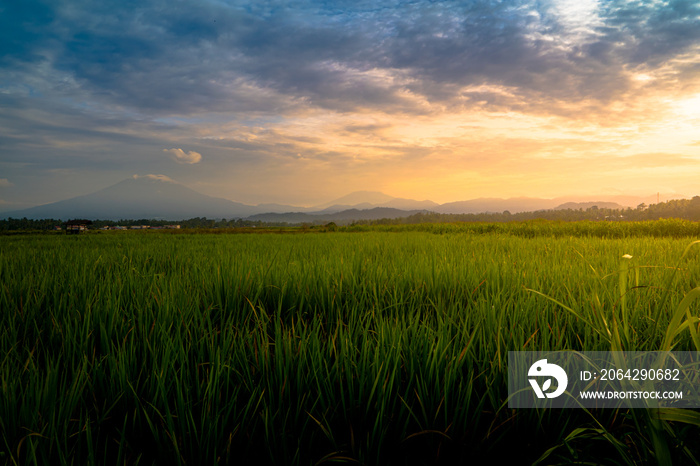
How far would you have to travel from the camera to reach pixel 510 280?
2900 mm

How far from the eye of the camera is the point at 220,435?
39.9 inches

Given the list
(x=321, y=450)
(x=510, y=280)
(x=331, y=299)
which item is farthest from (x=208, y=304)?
(x=510, y=280)

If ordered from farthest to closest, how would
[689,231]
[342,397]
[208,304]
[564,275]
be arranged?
1. [689,231]
2. [564,275]
3. [208,304]
4. [342,397]

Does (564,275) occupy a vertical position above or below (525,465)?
above

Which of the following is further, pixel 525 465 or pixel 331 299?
pixel 331 299

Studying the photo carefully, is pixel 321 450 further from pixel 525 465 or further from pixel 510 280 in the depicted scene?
pixel 510 280

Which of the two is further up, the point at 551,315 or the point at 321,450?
the point at 551,315

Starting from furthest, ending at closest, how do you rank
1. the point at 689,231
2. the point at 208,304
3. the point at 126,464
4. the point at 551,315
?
1. the point at 689,231
2. the point at 208,304
3. the point at 551,315
4. the point at 126,464

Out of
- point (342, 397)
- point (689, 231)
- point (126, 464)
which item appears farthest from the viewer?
point (689, 231)

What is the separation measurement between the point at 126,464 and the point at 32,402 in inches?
18.2

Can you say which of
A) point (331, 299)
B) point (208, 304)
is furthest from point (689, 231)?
point (208, 304)

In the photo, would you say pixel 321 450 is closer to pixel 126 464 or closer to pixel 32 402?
pixel 126 464

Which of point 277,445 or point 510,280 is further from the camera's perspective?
point 510,280

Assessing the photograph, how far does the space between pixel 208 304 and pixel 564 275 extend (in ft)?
9.92
